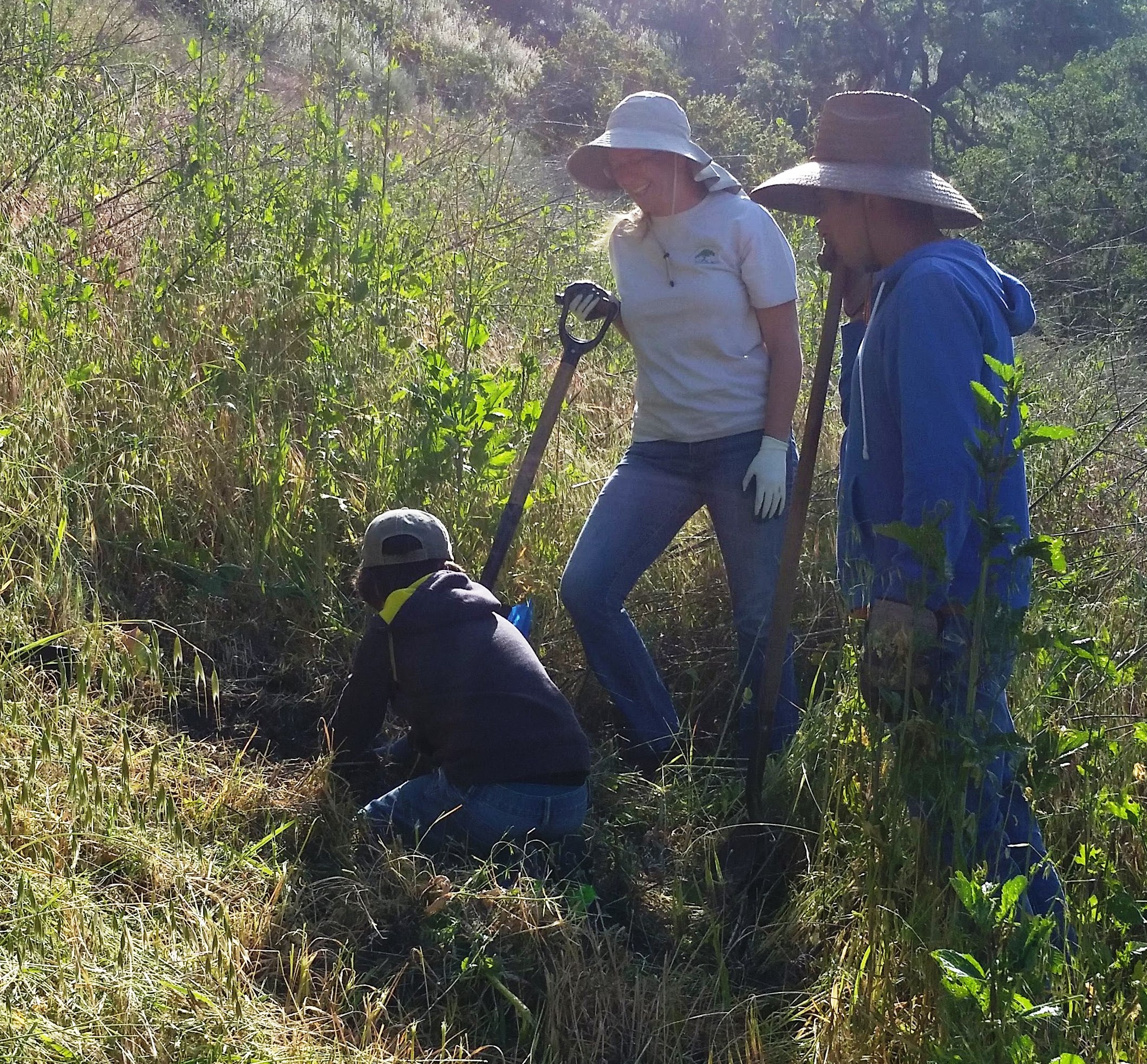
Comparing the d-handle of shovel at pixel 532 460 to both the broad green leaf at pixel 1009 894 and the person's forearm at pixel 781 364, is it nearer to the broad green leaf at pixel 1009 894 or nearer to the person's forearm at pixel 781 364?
the person's forearm at pixel 781 364

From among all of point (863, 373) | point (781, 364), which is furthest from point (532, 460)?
point (863, 373)

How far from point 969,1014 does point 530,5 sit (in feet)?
72.7

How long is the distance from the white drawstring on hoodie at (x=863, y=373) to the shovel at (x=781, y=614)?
0.80 feet

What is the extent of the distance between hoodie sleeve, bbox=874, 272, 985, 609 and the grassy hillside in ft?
1.04

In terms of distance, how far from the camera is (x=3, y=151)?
4773 millimetres

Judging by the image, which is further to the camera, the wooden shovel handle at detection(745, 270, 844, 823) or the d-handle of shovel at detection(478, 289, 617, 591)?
the d-handle of shovel at detection(478, 289, 617, 591)

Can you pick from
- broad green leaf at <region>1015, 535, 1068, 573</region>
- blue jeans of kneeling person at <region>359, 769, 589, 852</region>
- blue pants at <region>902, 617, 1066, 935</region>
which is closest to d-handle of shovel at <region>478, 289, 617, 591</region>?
blue jeans of kneeling person at <region>359, 769, 589, 852</region>

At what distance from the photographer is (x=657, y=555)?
3.40m

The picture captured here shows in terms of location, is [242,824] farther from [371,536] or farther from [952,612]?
[952,612]

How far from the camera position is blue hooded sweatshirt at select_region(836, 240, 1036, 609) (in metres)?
2.23

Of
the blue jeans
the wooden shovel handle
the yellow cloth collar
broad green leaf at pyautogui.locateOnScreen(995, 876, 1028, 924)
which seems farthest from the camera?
the blue jeans

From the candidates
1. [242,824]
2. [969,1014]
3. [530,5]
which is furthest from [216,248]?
[530,5]

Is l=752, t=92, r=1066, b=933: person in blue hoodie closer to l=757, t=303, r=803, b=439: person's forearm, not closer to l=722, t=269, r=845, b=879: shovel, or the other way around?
l=722, t=269, r=845, b=879: shovel

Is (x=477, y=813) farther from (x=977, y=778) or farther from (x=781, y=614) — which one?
(x=977, y=778)
